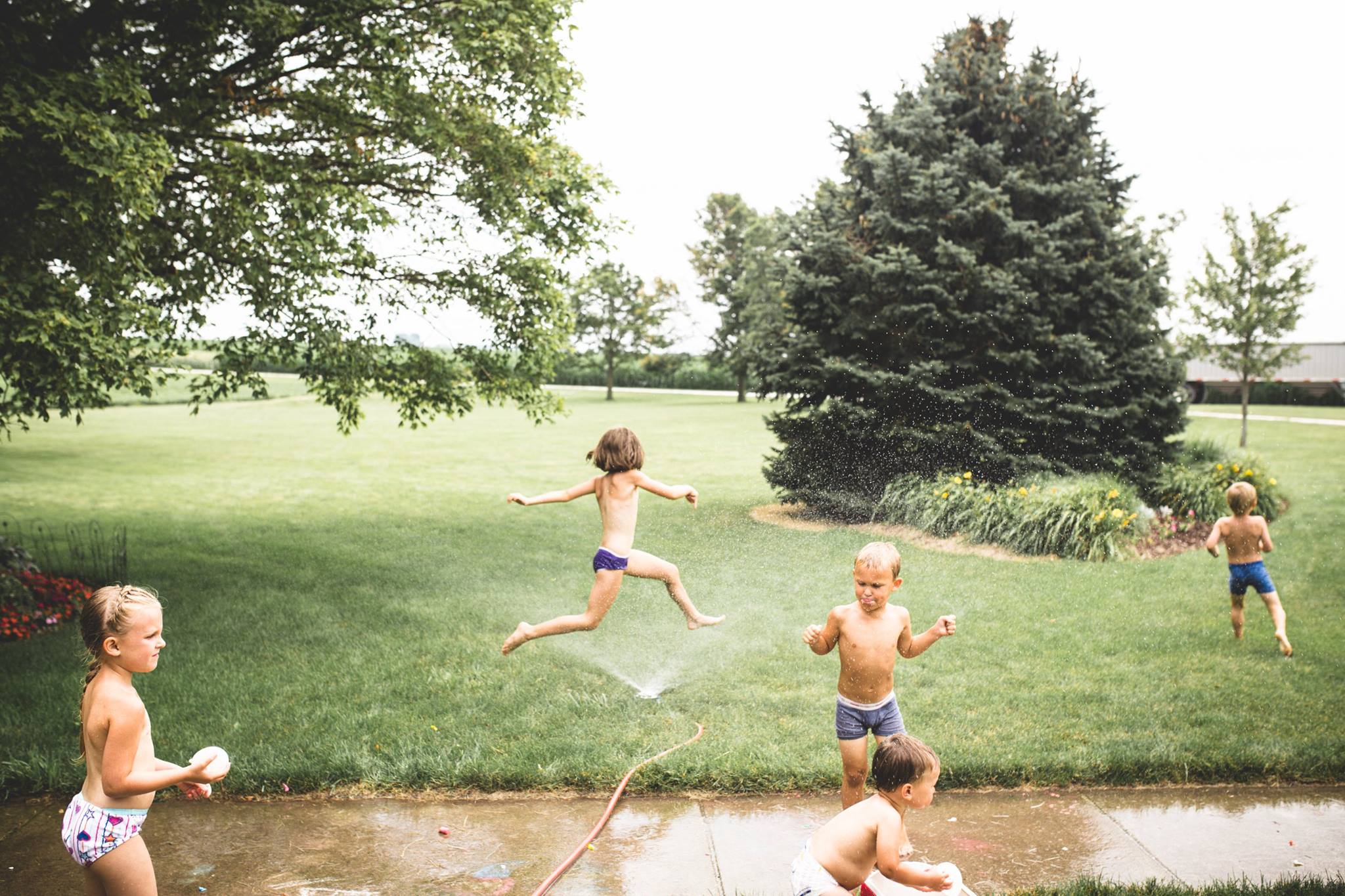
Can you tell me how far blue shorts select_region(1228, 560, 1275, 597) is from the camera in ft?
23.7

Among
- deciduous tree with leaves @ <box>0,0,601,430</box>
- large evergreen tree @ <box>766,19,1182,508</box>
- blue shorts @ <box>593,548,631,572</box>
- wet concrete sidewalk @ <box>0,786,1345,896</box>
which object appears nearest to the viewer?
wet concrete sidewalk @ <box>0,786,1345,896</box>

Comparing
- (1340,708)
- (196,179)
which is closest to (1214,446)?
(1340,708)

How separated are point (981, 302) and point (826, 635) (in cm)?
916

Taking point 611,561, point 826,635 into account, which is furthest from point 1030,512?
point 826,635

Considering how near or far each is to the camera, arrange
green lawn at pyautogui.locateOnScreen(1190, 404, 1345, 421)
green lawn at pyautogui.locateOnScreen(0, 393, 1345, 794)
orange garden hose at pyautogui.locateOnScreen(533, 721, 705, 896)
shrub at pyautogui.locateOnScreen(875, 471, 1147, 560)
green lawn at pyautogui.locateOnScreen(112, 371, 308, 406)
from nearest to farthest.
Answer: orange garden hose at pyautogui.locateOnScreen(533, 721, 705, 896) → green lawn at pyautogui.locateOnScreen(0, 393, 1345, 794) → shrub at pyautogui.locateOnScreen(875, 471, 1147, 560) → green lawn at pyautogui.locateOnScreen(1190, 404, 1345, 421) → green lawn at pyautogui.locateOnScreen(112, 371, 308, 406)

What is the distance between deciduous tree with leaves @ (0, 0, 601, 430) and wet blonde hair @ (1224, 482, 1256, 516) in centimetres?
599

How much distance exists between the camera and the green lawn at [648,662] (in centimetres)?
520

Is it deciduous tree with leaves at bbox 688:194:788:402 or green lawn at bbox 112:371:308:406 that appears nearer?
deciduous tree with leaves at bbox 688:194:788:402

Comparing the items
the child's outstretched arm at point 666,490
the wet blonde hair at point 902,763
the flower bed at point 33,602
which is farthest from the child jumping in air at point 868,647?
the flower bed at point 33,602

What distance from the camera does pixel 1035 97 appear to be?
12.5 metres

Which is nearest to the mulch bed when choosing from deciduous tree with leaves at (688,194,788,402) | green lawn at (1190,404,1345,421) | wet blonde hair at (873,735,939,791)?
wet blonde hair at (873,735,939,791)

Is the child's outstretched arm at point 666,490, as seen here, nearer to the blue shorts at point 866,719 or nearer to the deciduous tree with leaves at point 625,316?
the blue shorts at point 866,719

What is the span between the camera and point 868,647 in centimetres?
398

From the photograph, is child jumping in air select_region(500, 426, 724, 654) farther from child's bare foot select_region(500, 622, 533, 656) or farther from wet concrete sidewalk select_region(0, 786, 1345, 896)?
wet concrete sidewalk select_region(0, 786, 1345, 896)
